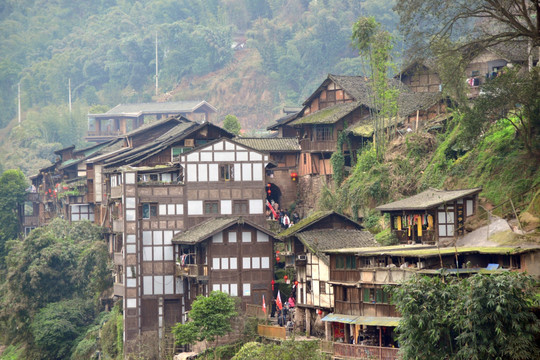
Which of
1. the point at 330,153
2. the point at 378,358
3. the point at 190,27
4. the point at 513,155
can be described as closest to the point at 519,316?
the point at 378,358

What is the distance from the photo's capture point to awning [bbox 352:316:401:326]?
49719mm

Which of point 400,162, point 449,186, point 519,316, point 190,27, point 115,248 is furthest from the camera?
point 190,27

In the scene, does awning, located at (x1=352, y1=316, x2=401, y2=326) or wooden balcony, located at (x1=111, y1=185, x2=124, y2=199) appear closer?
awning, located at (x1=352, y1=316, x2=401, y2=326)

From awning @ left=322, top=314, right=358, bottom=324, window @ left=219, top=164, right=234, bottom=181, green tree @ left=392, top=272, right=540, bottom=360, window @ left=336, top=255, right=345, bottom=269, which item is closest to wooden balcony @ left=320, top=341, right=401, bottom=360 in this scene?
awning @ left=322, top=314, right=358, bottom=324

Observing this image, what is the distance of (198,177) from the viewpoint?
225 ft

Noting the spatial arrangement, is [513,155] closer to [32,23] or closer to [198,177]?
[198,177]

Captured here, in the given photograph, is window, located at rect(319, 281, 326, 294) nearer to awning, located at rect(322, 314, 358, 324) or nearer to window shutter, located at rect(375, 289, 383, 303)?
awning, located at rect(322, 314, 358, 324)

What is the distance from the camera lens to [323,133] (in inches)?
3068

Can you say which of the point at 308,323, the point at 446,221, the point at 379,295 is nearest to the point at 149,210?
the point at 308,323

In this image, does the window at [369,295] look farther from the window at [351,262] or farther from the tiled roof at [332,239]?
the tiled roof at [332,239]

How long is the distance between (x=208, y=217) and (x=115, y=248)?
9228mm

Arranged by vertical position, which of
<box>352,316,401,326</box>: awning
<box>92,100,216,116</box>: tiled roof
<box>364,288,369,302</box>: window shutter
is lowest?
<box>352,316,401,326</box>: awning

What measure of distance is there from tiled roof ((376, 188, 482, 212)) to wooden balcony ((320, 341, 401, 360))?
376 inches

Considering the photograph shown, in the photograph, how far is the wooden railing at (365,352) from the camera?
48.0 meters
